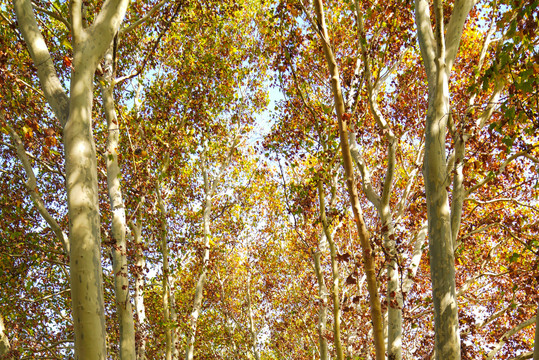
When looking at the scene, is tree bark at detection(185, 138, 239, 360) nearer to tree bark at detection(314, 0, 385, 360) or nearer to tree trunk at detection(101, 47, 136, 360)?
tree trunk at detection(101, 47, 136, 360)

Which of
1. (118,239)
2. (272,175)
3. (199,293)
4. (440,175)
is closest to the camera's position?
(440,175)

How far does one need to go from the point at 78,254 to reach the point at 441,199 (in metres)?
3.13

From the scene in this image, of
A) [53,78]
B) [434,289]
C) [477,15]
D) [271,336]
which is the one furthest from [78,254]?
[271,336]

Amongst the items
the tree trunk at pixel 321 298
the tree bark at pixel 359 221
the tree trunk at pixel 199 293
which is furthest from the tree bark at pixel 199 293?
the tree bark at pixel 359 221

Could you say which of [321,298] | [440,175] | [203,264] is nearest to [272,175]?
[203,264]

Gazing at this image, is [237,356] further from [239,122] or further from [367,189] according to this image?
[367,189]

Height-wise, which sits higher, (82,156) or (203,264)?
(203,264)

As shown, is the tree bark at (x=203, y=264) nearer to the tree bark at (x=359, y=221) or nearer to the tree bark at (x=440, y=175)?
the tree bark at (x=440, y=175)

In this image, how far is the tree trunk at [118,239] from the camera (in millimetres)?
5277

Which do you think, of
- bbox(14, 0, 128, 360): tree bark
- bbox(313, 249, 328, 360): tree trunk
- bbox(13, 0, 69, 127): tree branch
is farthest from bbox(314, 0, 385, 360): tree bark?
bbox(313, 249, 328, 360): tree trunk

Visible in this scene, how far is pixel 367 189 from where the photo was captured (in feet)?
17.8

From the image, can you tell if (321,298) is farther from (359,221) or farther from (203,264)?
(359,221)

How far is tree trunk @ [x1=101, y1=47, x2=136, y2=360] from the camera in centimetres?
528

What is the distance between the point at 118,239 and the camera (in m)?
5.70
